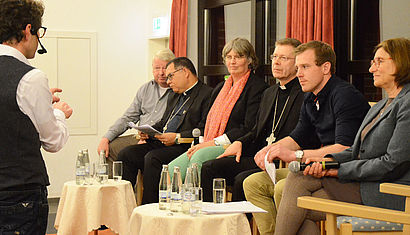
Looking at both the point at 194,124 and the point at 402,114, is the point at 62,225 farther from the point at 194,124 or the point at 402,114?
the point at 402,114

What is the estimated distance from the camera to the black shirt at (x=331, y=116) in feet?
12.2

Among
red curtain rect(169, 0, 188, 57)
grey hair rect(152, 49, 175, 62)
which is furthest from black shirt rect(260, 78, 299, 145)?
red curtain rect(169, 0, 188, 57)

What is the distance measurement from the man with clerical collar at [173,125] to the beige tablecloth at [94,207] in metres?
0.79

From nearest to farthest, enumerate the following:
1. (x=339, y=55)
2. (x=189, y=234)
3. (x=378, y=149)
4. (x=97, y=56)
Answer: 1. (x=189, y=234)
2. (x=378, y=149)
3. (x=339, y=55)
4. (x=97, y=56)

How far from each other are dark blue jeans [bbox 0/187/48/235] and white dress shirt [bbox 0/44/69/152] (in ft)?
0.73

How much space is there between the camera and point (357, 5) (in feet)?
15.8

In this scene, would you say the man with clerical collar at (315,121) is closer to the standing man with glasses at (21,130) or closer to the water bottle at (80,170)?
the water bottle at (80,170)

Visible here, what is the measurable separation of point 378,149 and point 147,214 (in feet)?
4.26

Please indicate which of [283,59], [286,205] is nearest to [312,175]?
[286,205]

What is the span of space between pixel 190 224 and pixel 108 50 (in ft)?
17.4

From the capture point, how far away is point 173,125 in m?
5.71

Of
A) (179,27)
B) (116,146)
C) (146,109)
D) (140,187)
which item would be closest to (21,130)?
(140,187)

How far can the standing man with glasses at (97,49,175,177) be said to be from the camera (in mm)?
6172

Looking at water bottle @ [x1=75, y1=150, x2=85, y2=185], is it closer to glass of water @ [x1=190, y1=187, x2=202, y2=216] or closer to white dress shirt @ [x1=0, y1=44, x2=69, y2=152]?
glass of water @ [x1=190, y1=187, x2=202, y2=216]
